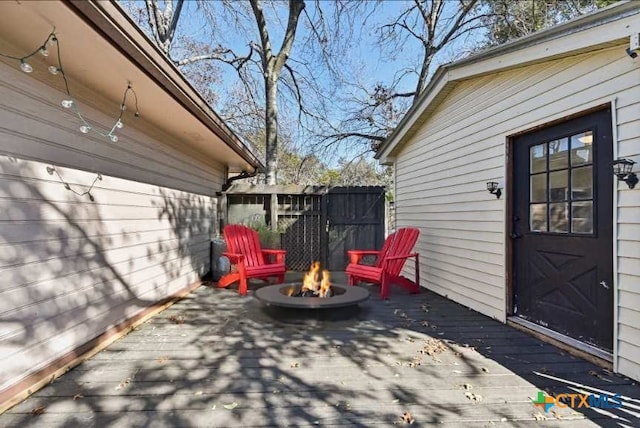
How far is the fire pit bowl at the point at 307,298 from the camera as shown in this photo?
3.39 m

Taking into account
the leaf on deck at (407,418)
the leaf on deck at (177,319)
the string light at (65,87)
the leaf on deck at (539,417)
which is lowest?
the leaf on deck at (539,417)

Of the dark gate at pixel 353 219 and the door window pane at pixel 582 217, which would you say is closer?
the door window pane at pixel 582 217

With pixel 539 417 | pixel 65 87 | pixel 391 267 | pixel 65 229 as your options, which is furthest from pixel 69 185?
pixel 391 267

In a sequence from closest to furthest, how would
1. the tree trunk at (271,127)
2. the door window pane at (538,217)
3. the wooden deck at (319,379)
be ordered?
1. the wooden deck at (319,379)
2. the door window pane at (538,217)
3. the tree trunk at (271,127)

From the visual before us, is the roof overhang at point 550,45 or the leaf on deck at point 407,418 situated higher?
the roof overhang at point 550,45

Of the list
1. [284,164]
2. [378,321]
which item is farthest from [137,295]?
[284,164]

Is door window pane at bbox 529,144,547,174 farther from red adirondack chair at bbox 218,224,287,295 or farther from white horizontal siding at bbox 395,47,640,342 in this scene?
red adirondack chair at bbox 218,224,287,295

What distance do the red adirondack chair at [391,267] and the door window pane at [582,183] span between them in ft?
6.93

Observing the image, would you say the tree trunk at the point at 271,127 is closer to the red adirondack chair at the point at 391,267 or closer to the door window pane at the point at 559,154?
the red adirondack chair at the point at 391,267

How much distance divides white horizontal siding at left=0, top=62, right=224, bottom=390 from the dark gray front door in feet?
12.6

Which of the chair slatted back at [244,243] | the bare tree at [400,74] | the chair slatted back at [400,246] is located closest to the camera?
the chair slatted back at [400,246]

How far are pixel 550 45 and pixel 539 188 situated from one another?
1.24 meters

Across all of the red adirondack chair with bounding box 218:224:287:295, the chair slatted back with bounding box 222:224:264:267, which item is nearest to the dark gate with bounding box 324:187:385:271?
the red adirondack chair with bounding box 218:224:287:295

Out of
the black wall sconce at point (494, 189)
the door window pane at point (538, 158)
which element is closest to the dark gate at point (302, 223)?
the black wall sconce at point (494, 189)
